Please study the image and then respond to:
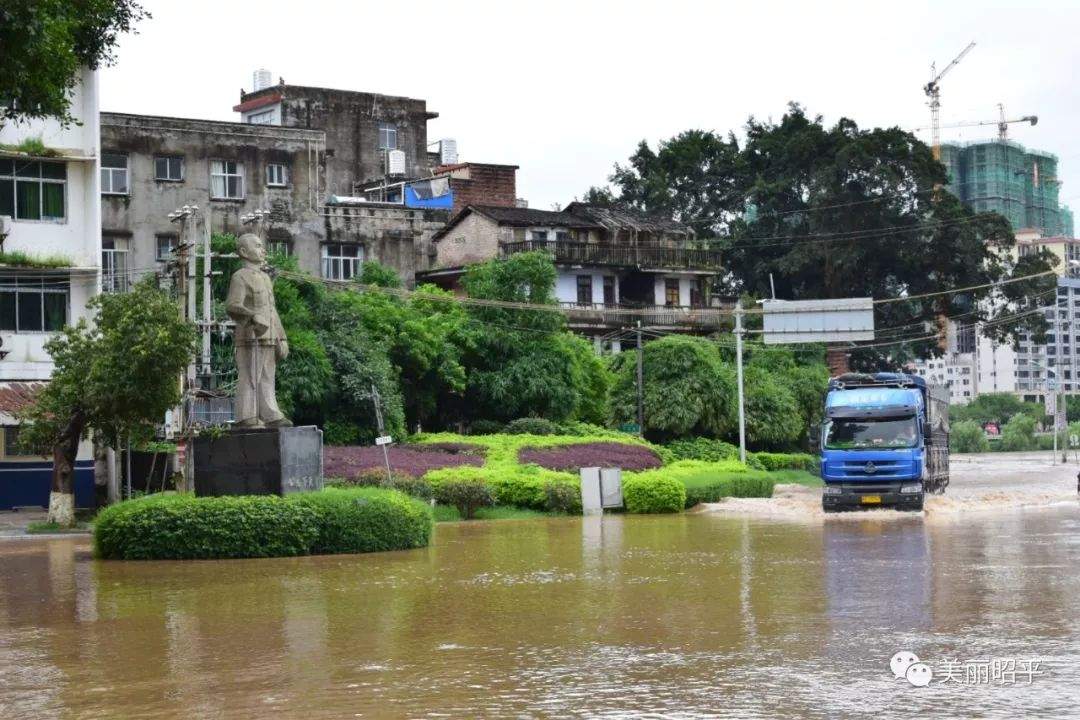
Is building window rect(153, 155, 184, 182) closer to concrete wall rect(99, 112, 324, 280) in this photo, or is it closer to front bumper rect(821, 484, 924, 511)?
concrete wall rect(99, 112, 324, 280)

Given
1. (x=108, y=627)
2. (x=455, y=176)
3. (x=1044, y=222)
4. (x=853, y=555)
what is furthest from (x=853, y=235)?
(x=1044, y=222)

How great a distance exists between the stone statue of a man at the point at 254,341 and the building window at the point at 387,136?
46909mm

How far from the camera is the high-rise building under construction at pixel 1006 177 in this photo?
14138 cm

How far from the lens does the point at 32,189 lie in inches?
1670

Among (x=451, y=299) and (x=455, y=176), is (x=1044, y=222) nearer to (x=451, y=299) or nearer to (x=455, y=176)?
(x=455, y=176)

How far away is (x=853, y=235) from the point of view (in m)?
76.4

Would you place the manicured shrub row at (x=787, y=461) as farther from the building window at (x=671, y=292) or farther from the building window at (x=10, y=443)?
the building window at (x=10, y=443)

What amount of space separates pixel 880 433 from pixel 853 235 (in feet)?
130

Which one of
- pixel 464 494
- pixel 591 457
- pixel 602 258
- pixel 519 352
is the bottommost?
pixel 464 494

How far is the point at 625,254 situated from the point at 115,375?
42.2 m

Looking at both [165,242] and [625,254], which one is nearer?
[165,242]

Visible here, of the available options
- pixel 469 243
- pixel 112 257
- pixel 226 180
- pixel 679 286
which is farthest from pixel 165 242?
pixel 679 286

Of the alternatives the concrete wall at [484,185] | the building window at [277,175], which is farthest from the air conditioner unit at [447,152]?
the building window at [277,175]

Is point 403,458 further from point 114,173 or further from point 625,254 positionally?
point 625,254
